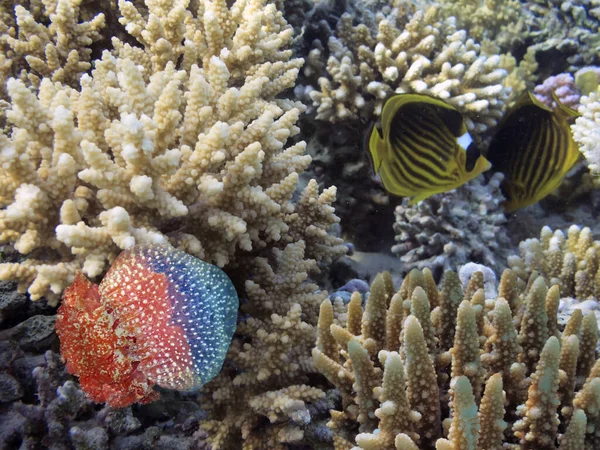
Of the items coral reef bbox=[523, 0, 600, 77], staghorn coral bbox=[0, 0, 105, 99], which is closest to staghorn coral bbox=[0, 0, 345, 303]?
staghorn coral bbox=[0, 0, 105, 99]

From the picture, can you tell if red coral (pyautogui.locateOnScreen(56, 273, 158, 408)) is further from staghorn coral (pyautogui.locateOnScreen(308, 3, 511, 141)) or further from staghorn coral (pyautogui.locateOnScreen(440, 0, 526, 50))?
staghorn coral (pyautogui.locateOnScreen(440, 0, 526, 50))

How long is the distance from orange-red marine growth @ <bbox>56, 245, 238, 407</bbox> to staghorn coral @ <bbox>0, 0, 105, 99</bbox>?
1842mm

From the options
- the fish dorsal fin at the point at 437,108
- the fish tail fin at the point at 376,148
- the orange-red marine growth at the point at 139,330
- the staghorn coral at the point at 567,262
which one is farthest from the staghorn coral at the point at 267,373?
the staghorn coral at the point at 567,262

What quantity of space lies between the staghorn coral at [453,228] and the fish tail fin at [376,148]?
3.71 feet

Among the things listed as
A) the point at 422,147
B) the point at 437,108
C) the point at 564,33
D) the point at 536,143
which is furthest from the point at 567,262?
the point at 564,33

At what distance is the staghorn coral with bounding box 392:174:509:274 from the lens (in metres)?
3.98

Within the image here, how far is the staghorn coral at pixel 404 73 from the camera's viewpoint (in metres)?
4.02

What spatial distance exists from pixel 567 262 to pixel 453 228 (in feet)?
3.44

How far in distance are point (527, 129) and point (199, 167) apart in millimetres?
2614

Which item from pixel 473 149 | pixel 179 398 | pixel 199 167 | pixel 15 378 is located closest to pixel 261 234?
pixel 199 167

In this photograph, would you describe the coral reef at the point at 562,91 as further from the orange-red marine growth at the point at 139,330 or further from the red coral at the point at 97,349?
the red coral at the point at 97,349

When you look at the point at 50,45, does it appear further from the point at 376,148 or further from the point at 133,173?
the point at 376,148

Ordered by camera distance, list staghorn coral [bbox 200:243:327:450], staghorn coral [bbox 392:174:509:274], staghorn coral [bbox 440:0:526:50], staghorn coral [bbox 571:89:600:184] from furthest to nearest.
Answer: staghorn coral [bbox 440:0:526:50] < staghorn coral [bbox 392:174:509:274] < staghorn coral [bbox 571:89:600:184] < staghorn coral [bbox 200:243:327:450]

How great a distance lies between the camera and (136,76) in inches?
83.0
